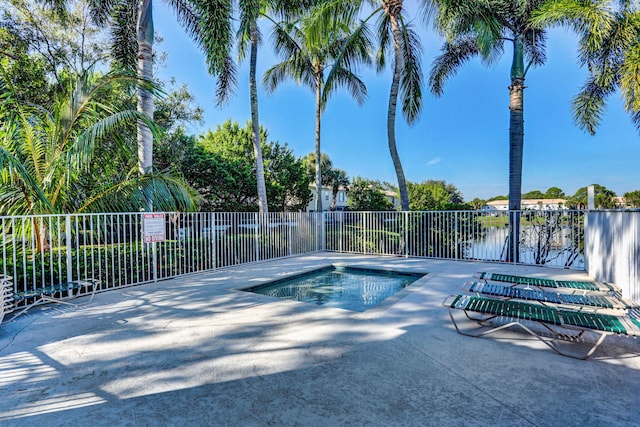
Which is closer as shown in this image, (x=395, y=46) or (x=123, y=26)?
(x=123, y=26)

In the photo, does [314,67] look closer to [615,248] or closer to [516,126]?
[516,126]

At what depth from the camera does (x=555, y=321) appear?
3410 mm

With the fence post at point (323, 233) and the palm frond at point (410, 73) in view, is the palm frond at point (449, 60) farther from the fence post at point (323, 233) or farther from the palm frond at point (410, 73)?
the fence post at point (323, 233)

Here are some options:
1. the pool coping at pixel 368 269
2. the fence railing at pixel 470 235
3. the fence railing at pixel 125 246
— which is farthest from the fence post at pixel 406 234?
the fence railing at pixel 125 246

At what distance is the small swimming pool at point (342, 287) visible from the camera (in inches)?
247

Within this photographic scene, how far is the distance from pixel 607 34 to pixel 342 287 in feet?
32.5

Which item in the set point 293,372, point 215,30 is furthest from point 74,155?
point 293,372

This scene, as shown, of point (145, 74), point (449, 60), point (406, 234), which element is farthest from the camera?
point (449, 60)

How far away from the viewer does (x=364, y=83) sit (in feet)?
51.9

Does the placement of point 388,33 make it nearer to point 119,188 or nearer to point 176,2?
point 176,2

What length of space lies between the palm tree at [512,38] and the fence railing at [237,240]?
110cm

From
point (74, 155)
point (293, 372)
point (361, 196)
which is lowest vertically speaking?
point (293, 372)

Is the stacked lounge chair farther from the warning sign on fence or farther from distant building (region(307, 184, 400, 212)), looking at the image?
distant building (region(307, 184, 400, 212))

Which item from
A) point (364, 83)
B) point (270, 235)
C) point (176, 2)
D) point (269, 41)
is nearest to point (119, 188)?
point (270, 235)
